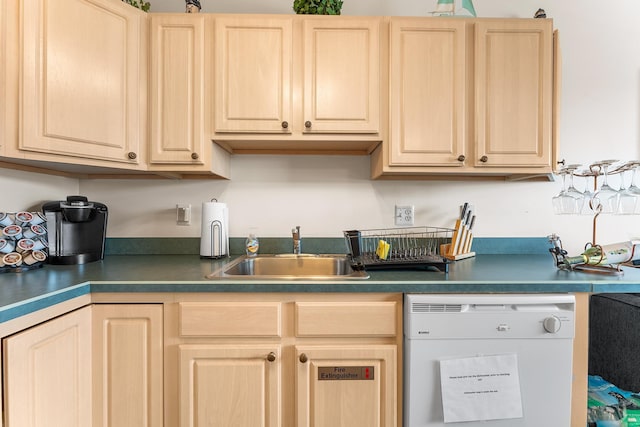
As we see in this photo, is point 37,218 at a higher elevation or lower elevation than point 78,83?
lower

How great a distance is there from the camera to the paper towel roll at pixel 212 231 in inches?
65.5

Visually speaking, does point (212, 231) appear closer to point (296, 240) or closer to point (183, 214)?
point (183, 214)

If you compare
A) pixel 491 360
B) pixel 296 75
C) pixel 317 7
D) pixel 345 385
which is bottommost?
pixel 345 385

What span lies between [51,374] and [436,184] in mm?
1844

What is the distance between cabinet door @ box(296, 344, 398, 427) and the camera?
1.19 metres

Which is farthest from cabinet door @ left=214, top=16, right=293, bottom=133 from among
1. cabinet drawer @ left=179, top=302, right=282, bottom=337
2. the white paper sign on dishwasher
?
the white paper sign on dishwasher

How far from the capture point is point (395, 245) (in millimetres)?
1849

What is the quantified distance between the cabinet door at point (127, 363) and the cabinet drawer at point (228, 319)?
4.3 inches

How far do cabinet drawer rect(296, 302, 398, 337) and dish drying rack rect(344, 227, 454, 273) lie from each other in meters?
0.23

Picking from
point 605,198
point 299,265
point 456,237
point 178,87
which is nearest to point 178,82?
point 178,87

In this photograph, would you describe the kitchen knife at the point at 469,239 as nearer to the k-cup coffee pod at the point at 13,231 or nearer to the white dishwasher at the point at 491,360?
the white dishwasher at the point at 491,360

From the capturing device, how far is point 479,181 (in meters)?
1.89

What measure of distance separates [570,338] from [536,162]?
0.78 meters

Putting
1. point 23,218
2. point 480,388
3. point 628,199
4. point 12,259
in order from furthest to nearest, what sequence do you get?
1. point 628,199
2. point 23,218
3. point 12,259
4. point 480,388
